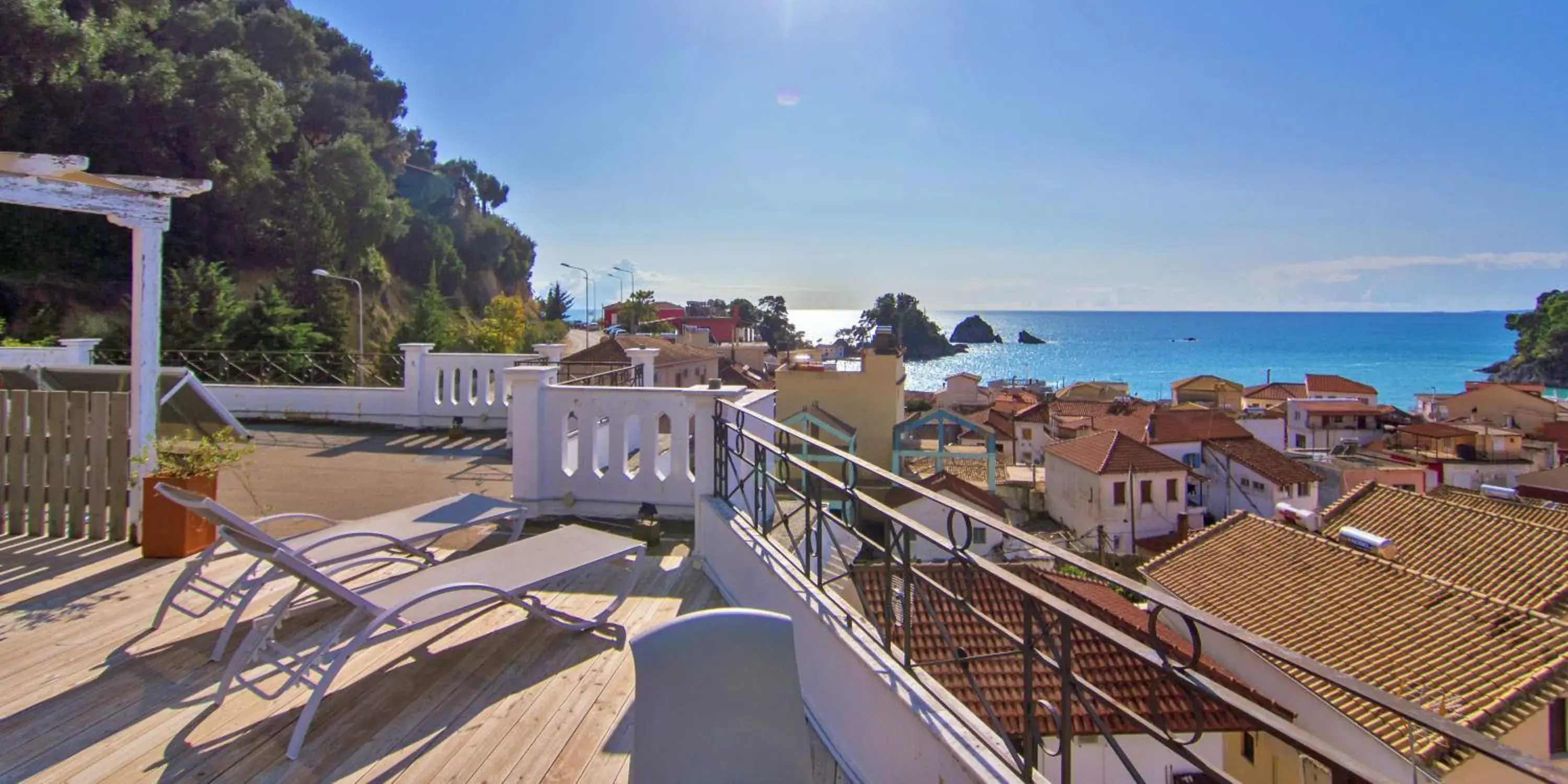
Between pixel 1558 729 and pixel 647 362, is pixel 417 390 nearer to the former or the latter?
pixel 647 362

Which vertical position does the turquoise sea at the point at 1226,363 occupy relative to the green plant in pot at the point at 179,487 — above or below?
above

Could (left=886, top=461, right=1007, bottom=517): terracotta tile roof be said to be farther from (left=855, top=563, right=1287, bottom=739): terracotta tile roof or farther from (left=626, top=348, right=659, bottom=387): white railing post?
(left=626, top=348, right=659, bottom=387): white railing post

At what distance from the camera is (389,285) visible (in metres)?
42.6

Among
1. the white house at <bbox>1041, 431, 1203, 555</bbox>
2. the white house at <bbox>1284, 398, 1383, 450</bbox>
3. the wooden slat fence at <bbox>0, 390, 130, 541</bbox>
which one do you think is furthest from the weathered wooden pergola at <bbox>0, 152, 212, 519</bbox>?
the white house at <bbox>1284, 398, 1383, 450</bbox>

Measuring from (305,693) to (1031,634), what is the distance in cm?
287

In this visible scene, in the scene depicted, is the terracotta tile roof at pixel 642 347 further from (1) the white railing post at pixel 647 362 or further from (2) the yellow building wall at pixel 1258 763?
(2) the yellow building wall at pixel 1258 763

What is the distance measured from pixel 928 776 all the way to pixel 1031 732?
1.23 ft

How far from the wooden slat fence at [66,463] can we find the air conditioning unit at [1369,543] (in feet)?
57.3

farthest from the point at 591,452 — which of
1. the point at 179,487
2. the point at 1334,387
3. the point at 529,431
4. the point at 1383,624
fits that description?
the point at 1334,387

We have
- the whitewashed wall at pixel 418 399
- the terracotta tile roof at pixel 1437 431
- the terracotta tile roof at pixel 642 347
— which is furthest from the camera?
the terracotta tile roof at pixel 1437 431

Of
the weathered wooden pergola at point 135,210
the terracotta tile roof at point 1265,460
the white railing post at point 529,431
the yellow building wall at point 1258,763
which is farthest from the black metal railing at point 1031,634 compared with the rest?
the terracotta tile roof at point 1265,460

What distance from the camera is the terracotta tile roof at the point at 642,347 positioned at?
1841cm

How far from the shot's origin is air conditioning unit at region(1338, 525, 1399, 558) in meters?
14.4

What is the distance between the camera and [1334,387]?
54719 millimetres
